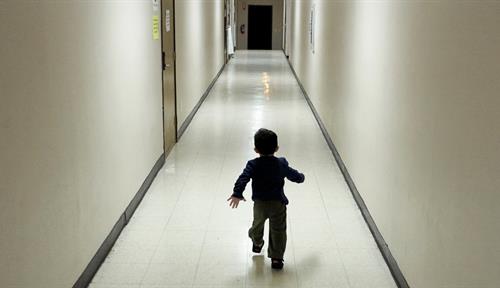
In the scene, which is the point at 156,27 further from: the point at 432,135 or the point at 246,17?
the point at 246,17

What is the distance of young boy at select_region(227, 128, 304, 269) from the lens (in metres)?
3.60

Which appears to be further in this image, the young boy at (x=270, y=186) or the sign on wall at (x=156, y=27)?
the sign on wall at (x=156, y=27)

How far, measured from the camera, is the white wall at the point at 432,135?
7.46ft

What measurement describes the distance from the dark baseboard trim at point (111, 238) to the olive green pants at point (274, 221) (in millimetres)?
1056

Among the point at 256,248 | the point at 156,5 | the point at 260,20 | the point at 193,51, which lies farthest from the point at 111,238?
the point at 260,20

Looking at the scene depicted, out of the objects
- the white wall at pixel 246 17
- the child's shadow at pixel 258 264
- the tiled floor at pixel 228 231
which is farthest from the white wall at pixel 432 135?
the white wall at pixel 246 17

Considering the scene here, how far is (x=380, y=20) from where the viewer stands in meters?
4.38

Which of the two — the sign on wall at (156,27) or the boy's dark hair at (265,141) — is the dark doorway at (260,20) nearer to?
the sign on wall at (156,27)

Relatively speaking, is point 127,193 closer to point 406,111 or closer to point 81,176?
point 81,176

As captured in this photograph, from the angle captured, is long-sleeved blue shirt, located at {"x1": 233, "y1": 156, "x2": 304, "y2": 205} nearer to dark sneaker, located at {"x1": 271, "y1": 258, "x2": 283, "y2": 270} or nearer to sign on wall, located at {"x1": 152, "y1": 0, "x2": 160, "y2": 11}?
dark sneaker, located at {"x1": 271, "y1": 258, "x2": 283, "y2": 270}

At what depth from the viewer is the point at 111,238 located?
4117 millimetres

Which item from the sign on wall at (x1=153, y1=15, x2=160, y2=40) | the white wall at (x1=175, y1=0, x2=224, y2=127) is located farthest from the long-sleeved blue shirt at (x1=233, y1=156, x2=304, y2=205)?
the white wall at (x1=175, y1=0, x2=224, y2=127)

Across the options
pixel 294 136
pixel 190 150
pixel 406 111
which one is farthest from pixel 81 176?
pixel 294 136

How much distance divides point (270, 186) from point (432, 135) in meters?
1.12
